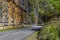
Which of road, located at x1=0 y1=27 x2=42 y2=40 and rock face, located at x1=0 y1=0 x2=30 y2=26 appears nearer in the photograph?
road, located at x1=0 y1=27 x2=42 y2=40

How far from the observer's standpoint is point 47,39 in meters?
18.1

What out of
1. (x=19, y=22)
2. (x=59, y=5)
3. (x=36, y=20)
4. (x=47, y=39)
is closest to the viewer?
(x=47, y=39)

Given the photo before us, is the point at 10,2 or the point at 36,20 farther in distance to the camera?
the point at 36,20

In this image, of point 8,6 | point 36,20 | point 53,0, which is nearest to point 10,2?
point 8,6

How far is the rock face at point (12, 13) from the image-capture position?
49281 mm

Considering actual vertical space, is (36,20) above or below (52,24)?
below

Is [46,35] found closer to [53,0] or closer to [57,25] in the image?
[57,25]

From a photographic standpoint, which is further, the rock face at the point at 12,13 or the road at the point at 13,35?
the rock face at the point at 12,13

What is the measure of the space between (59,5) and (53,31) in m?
5.49

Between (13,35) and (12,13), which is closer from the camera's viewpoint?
(13,35)

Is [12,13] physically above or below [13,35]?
above

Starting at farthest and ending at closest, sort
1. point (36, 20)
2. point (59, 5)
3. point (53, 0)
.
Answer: point (36, 20) → point (53, 0) → point (59, 5)

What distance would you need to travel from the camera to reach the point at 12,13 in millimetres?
54156

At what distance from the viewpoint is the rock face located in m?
49.3
